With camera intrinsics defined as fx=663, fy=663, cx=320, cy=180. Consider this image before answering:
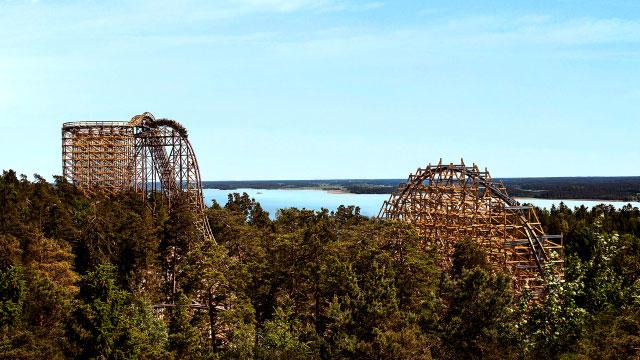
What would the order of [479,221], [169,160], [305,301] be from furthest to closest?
[169,160], [479,221], [305,301]

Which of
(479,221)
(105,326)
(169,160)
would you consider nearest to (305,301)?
(105,326)

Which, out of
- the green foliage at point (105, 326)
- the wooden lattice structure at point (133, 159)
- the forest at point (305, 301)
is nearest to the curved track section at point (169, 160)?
the wooden lattice structure at point (133, 159)

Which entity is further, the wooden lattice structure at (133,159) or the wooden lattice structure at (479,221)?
the wooden lattice structure at (133,159)

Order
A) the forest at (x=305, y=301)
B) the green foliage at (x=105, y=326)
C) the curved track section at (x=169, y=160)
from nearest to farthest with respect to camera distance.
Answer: the forest at (x=305, y=301) < the green foliage at (x=105, y=326) < the curved track section at (x=169, y=160)

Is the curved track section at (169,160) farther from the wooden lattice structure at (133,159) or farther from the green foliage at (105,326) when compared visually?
the green foliage at (105,326)

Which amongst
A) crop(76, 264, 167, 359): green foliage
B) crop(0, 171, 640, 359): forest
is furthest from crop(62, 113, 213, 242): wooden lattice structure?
crop(76, 264, 167, 359): green foliage

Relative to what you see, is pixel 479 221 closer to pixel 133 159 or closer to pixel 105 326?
pixel 105 326

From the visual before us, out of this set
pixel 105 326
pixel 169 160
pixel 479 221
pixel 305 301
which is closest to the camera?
pixel 105 326
